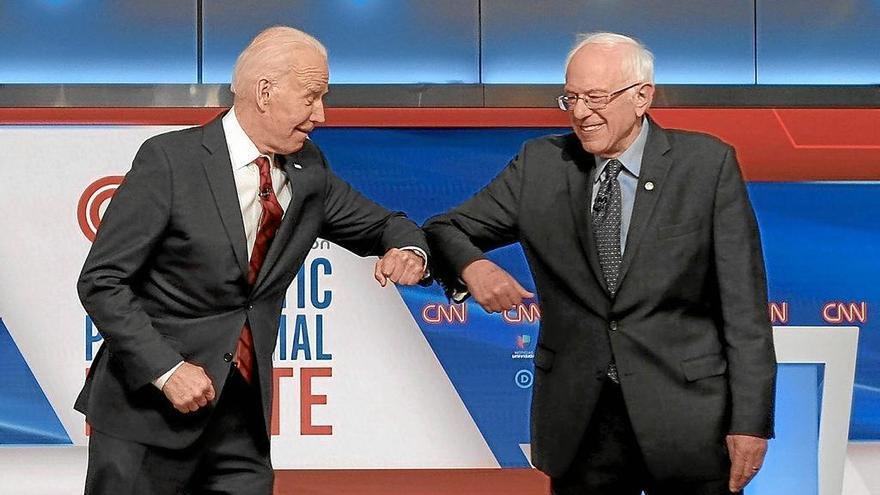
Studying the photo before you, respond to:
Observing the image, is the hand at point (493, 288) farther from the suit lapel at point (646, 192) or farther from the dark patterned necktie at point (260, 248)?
the dark patterned necktie at point (260, 248)

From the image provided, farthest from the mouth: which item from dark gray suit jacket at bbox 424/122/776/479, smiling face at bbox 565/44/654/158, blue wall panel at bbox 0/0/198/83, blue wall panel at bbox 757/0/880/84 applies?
blue wall panel at bbox 0/0/198/83

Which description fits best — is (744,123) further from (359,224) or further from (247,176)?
(247,176)

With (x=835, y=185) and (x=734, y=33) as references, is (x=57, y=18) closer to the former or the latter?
(x=734, y=33)

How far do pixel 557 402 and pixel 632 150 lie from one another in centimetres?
52

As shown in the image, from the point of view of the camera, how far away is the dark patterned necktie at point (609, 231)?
243 cm

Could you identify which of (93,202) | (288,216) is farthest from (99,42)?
(288,216)

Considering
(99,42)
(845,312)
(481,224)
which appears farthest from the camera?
→ (99,42)

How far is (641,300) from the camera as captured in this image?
241 centimetres

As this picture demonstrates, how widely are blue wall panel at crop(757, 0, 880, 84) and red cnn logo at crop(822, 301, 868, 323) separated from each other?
90cm

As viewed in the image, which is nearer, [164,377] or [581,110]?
[164,377]

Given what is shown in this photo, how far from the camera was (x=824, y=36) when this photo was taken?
4504 millimetres

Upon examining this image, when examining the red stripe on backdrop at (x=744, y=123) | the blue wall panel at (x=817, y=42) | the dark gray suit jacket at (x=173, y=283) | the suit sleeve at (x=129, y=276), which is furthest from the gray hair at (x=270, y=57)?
the blue wall panel at (x=817, y=42)

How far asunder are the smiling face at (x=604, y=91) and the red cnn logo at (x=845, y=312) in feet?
5.88

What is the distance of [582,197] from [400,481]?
182cm
